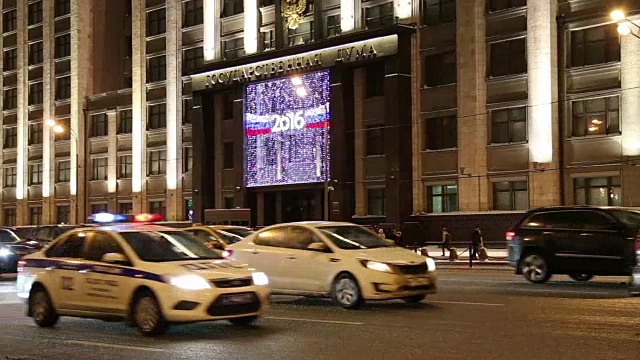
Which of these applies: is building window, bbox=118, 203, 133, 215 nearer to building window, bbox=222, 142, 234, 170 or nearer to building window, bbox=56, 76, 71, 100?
building window, bbox=222, 142, 234, 170

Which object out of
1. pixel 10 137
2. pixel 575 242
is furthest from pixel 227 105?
pixel 575 242

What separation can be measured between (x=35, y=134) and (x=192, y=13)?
19.3 metres

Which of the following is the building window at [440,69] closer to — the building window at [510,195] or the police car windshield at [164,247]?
the building window at [510,195]

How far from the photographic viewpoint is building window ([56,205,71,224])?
6756 cm

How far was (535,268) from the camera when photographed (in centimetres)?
2130

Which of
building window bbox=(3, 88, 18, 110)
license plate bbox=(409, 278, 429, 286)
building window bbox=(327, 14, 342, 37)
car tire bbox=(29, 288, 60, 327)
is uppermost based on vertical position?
building window bbox=(327, 14, 342, 37)

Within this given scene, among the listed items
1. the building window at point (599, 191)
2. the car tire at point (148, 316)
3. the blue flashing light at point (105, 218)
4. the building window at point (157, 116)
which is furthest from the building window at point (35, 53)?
the car tire at point (148, 316)

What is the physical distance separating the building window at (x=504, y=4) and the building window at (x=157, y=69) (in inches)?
999

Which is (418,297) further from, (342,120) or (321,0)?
(321,0)

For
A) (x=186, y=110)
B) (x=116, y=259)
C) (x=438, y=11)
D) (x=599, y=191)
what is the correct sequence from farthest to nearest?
(x=186, y=110), (x=438, y=11), (x=599, y=191), (x=116, y=259)

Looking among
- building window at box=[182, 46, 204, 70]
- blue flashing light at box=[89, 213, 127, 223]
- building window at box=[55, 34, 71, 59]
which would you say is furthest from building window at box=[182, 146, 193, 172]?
blue flashing light at box=[89, 213, 127, 223]

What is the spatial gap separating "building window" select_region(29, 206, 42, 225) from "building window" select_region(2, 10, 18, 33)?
14.7 metres

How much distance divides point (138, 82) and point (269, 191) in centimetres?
1498

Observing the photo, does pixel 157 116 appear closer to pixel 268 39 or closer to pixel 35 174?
pixel 268 39
